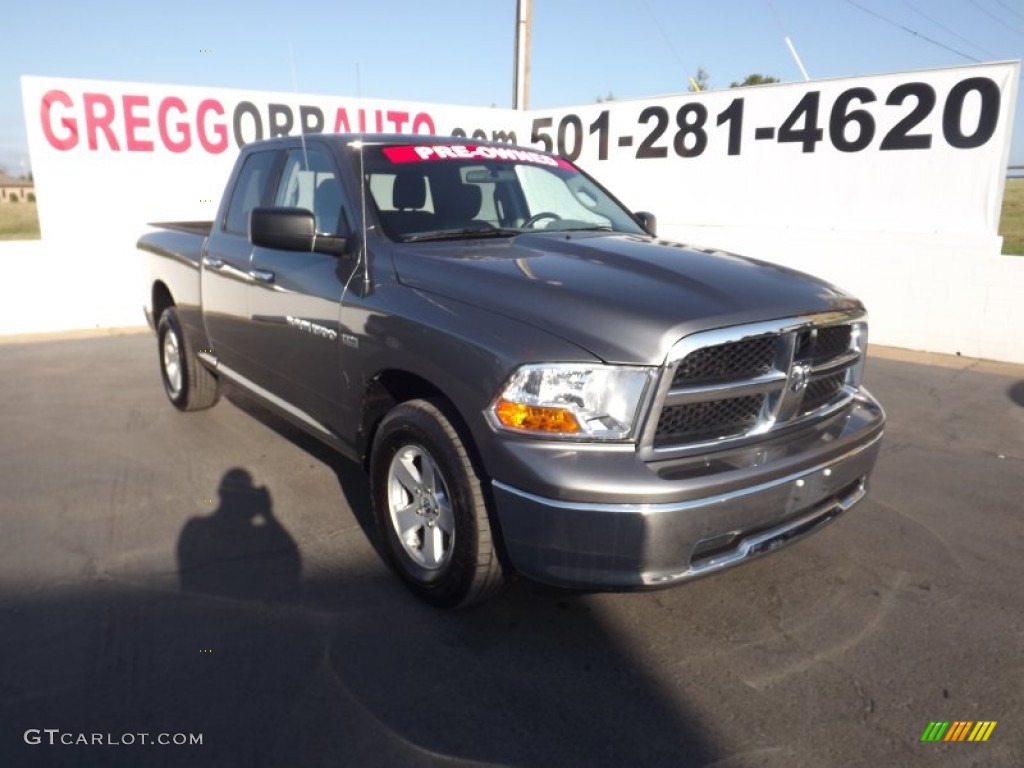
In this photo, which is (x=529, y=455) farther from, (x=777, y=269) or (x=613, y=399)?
(x=777, y=269)

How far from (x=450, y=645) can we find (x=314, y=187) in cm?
243

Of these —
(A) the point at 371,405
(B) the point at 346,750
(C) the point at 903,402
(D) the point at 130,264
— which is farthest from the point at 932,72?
(D) the point at 130,264

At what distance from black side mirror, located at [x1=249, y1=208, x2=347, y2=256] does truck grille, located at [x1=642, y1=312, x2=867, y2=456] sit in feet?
5.65

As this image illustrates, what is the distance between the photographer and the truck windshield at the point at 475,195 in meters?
3.67

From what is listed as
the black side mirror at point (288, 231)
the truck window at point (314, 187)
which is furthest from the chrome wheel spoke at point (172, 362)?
the black side mirror at point (288, 231)

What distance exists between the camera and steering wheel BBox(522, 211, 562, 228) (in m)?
3.99

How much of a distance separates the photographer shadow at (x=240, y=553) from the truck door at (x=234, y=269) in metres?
0.85

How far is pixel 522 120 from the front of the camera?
1252cm

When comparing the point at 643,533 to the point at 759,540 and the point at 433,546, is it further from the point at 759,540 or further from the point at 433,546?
the point at 433,546

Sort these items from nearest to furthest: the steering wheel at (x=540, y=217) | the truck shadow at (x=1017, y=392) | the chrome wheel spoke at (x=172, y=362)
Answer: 1. the steering wheel at (x=540, y=217)
2. the chrome wheel spoke at (x=172, y=362)
3. the truck shadow at (x=1017, y=392)

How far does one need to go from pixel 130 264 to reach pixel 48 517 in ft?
20.8

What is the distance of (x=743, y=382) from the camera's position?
273cm

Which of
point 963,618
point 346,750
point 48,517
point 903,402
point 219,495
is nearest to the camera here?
point 346,750

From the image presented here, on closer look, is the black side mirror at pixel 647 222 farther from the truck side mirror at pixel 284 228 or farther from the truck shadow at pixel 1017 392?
the truck shadow at pixel 1017 392
